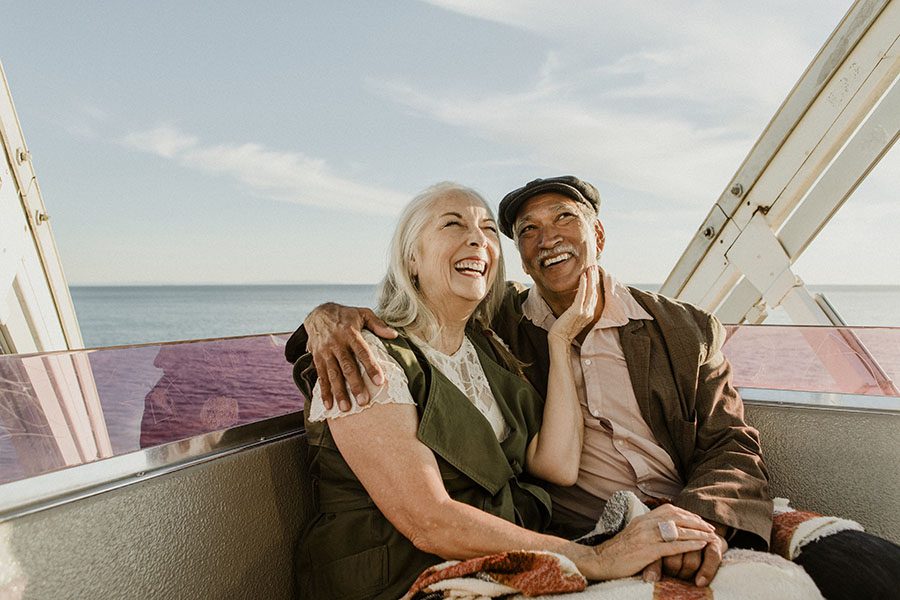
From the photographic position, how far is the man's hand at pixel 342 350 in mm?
1344

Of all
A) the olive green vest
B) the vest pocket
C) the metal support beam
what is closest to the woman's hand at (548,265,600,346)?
the olive green vest

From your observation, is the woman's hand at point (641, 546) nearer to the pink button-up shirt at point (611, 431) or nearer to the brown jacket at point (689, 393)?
the brown jacket at point (689, 393)

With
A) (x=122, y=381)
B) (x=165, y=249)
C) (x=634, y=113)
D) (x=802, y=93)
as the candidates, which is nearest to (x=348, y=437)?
(x=122, y=381)

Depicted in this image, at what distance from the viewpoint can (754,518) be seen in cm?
152

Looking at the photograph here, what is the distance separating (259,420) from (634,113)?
64.9ft

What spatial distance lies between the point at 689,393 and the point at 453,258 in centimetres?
76

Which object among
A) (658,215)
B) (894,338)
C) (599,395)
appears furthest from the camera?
(658,215)

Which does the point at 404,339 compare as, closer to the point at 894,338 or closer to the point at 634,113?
the point at 894,338

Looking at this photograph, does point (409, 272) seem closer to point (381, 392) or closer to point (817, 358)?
point (381, 392)

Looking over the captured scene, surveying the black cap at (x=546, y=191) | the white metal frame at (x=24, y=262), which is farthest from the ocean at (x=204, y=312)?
the black cap at (x=546, y=191)

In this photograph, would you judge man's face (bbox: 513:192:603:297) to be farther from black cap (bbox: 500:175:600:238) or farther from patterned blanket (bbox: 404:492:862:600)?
patterned blanket (bbox: 404:492:862:600)

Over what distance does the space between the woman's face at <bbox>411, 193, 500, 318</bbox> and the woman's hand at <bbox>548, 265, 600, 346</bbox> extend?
9.8 inches

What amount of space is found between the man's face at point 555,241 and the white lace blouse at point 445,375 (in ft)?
1.14

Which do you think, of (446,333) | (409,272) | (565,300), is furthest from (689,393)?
(409,272)
